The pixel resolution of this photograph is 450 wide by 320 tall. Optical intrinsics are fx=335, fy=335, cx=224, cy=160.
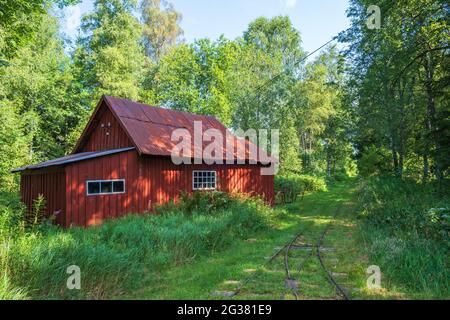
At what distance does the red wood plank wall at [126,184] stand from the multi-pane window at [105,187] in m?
0.16

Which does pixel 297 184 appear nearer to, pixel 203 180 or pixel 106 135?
pixel 203 180

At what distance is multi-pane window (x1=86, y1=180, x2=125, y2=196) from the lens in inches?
523

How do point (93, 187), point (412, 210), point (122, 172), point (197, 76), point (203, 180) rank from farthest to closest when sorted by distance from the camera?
1. point (197, 76)
2. point (203, 180)
3. point (122, 172)
4. point (93, 187)
5. point (412, 210)

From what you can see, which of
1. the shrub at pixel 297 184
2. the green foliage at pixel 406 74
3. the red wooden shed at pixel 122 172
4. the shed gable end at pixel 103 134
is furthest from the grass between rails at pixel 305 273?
the shrub at pixel 297 184

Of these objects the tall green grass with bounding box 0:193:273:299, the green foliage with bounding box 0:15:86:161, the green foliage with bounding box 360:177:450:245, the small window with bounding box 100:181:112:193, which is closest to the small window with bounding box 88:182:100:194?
the small window with bounding box 100:181:112:193

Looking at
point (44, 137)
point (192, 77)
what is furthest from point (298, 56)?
point (44, 137)

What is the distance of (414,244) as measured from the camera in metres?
7.70

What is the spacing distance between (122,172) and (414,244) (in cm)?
1094

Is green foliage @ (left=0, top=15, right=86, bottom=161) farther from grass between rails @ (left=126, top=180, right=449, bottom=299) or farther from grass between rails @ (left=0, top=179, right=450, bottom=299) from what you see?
grass between rails @ (left=126, top=180, right=449, bottom=299)

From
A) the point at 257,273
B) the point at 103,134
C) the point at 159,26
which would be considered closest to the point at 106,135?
the point at 103,134

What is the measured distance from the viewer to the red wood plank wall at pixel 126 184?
42.0ft

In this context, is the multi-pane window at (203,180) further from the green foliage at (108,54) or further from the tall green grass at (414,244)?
the green foliage at (108,54)

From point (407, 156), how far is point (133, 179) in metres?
21.0
